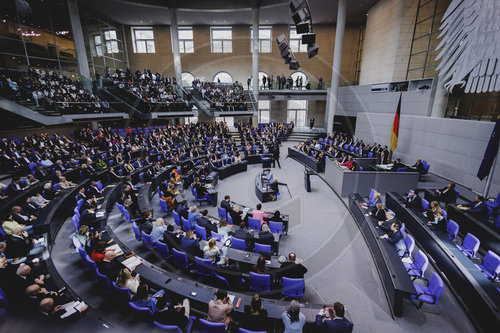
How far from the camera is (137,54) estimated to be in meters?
27.2

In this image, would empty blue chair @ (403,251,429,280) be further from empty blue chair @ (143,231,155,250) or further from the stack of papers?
empty blue chair @ (143,231,155,250)

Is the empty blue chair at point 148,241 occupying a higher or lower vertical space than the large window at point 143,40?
lower

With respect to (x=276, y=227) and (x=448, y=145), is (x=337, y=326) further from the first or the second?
(x=448, y=145)

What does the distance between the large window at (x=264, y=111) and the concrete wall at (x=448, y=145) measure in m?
15.9

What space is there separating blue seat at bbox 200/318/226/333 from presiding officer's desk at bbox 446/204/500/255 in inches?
244

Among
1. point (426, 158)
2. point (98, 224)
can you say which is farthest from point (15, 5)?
point (426, 158)

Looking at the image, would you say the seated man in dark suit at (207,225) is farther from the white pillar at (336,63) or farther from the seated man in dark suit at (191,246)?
the white pillar at (336,63)

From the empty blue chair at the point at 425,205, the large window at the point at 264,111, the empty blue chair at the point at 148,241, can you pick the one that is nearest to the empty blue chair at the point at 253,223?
the empty blue chair at the point at 148,241

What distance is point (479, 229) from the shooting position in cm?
581

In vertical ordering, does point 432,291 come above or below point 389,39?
below

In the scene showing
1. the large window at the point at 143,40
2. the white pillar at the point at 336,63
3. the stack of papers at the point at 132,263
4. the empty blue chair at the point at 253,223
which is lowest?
the empty blue chair at the point at 253,223

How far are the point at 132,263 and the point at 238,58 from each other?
2745cm

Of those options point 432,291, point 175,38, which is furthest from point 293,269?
point 175,38

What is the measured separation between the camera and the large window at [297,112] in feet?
94.0
